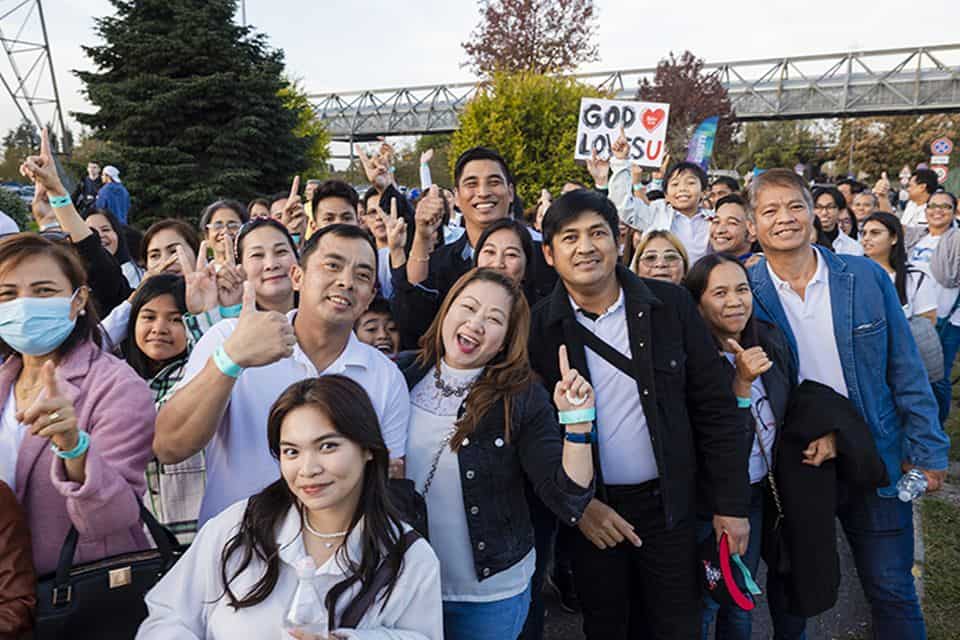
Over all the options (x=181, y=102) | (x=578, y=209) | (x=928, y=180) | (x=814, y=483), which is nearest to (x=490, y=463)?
(x=578, y=209)

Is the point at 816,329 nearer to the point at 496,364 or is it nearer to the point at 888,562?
the point at 888,562

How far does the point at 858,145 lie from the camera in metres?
40.2

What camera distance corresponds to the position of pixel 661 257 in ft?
11.4

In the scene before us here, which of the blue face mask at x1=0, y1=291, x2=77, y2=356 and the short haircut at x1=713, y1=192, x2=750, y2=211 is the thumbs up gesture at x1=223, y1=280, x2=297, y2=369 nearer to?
the blue face mask at x1=0, y1=291, x2=77, y2=356

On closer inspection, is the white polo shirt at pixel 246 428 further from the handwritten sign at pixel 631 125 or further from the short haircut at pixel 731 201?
the handwritten sign at pixel 631 125

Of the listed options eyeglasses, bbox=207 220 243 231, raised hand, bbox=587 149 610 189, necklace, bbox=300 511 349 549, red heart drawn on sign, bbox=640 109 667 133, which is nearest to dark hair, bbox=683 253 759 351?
raised hand, bbox=587 149 610 189

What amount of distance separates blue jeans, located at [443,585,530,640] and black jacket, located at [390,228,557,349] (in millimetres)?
1551

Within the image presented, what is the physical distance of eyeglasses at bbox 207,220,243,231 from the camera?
443 centimetres

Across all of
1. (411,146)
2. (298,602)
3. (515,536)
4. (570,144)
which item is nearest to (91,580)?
(298,602)

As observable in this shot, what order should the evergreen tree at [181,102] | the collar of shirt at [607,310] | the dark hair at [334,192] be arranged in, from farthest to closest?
the evergreen tree at [181,102]
the dark hair at [334,192]
the collar of shirt at [607,310]

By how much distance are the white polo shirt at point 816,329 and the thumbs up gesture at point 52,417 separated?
289 centimetres

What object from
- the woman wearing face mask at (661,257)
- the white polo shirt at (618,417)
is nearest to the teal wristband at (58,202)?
the white polo shirt at (618,417)

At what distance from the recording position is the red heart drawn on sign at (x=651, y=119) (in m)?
7.52

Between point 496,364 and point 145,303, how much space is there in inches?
65.0
